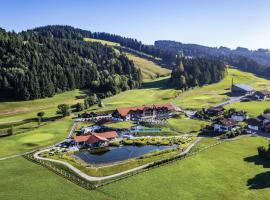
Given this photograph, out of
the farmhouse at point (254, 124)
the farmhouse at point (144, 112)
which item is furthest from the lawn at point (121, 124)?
the farmhouse at point (254, 124)

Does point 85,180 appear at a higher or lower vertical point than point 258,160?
lower

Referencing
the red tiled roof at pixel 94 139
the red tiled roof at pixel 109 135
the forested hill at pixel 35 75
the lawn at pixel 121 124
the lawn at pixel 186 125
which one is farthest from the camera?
the forested hill at pixel 35 75

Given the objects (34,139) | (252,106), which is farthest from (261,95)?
(34,139)

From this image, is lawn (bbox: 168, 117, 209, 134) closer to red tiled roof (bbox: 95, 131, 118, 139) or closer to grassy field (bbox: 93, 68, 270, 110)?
red tiled roof (bbox: 95, 131, 118, 139)

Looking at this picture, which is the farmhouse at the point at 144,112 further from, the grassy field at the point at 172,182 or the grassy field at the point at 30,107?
the grassy field at the point at 172,182

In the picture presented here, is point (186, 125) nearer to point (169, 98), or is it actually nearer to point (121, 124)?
point (121, 124)

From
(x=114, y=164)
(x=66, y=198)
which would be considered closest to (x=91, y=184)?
(x=66, y=198)

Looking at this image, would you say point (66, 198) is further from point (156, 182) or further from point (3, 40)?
point (3, 40)
